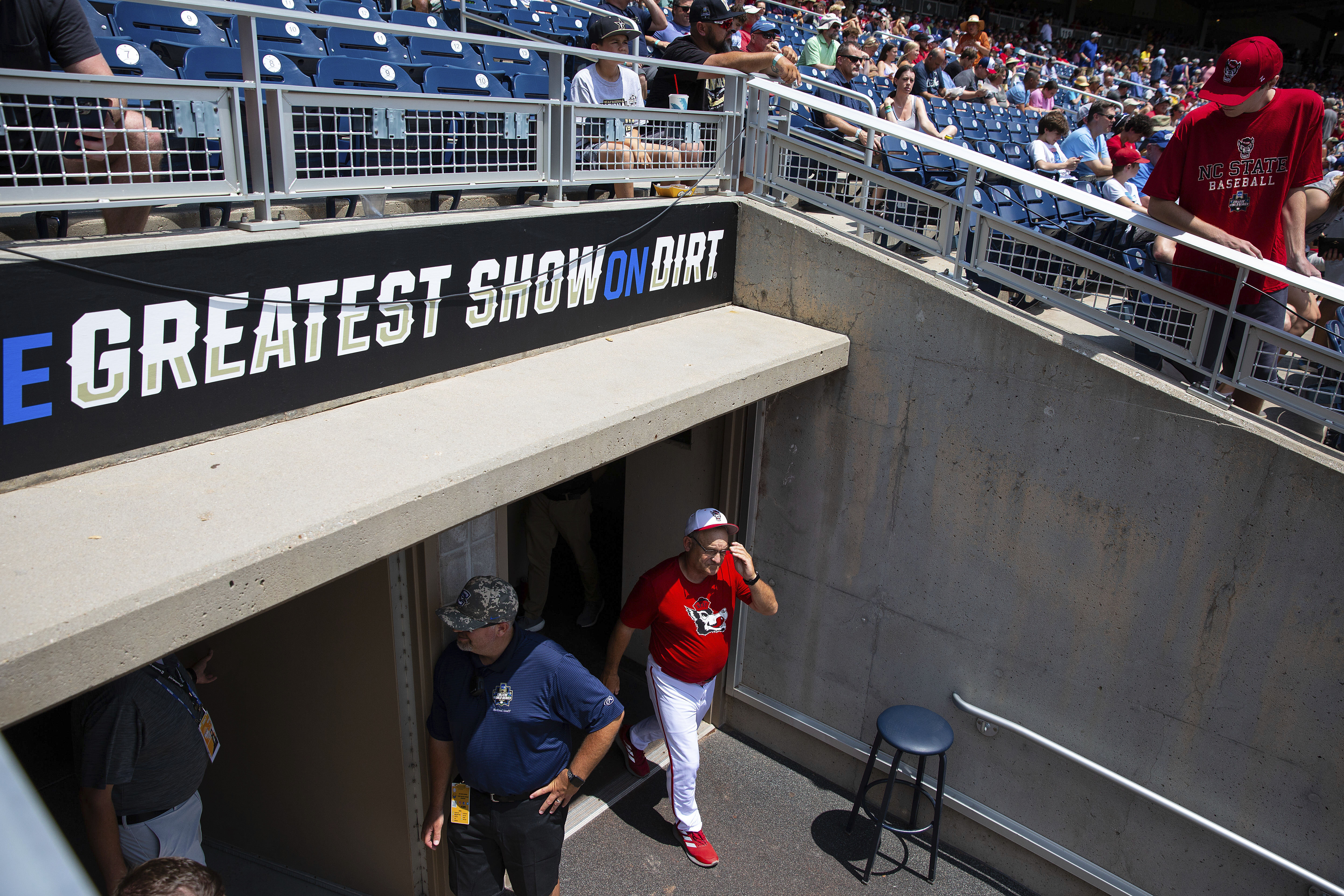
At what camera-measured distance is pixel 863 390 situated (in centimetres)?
506

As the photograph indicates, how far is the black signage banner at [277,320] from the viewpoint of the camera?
107 inches

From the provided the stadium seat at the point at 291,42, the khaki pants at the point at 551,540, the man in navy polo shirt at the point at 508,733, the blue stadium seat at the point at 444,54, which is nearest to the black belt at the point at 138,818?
the man in navy polo shirt at the point at 508,733

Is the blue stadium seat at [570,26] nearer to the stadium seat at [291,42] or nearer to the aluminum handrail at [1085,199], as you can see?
the stadium seat at [291,42]

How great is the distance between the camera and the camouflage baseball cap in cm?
362

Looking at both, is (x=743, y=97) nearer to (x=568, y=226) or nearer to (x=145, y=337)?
(x=568, y=226)

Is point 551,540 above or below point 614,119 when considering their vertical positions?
below

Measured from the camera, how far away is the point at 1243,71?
3.89 m

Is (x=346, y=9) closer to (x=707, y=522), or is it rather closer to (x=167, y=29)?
(x=167, y=29)

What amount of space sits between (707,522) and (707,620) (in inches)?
25.1

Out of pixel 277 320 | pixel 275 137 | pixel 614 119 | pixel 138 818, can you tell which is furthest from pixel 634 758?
pixel 275 137

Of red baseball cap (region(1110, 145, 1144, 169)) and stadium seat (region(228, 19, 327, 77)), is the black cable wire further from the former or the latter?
red baseball cap (region(1110, 145, 1144, 169))

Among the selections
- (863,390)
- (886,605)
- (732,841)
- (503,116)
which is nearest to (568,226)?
(503,116)

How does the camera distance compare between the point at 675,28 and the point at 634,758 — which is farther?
the point at 675,28

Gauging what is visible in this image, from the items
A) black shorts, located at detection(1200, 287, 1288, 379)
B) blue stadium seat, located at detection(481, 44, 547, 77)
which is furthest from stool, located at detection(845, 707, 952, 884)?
blue stadium seat, located at detection(481, 44, 547, 77)
